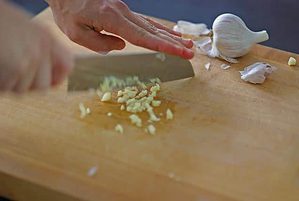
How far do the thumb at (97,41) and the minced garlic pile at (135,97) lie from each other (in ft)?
0.31

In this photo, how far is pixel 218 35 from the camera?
1187 mm

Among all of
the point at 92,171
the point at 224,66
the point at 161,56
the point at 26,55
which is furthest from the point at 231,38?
the point at 26,55

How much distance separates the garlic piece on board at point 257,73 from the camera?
1137 mm

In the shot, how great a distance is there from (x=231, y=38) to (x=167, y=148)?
362mm

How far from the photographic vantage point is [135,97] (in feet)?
3.49

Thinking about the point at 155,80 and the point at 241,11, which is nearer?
the point at 155,80

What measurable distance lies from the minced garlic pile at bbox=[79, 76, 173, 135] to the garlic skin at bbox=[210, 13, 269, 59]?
0.18m

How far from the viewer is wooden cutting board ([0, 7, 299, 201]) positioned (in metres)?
0.87

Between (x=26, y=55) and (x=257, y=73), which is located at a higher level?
(x=26, y=55)

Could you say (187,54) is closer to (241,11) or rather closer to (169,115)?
(169,115)

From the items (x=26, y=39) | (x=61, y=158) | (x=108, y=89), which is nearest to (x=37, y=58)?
(x=26, y=39)

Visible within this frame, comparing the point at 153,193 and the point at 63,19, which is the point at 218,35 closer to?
the point at 63,19

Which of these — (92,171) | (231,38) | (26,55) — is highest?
(26,55)

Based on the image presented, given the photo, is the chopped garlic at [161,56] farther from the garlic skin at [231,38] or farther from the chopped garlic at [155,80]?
the garlic skin at [231,38]
